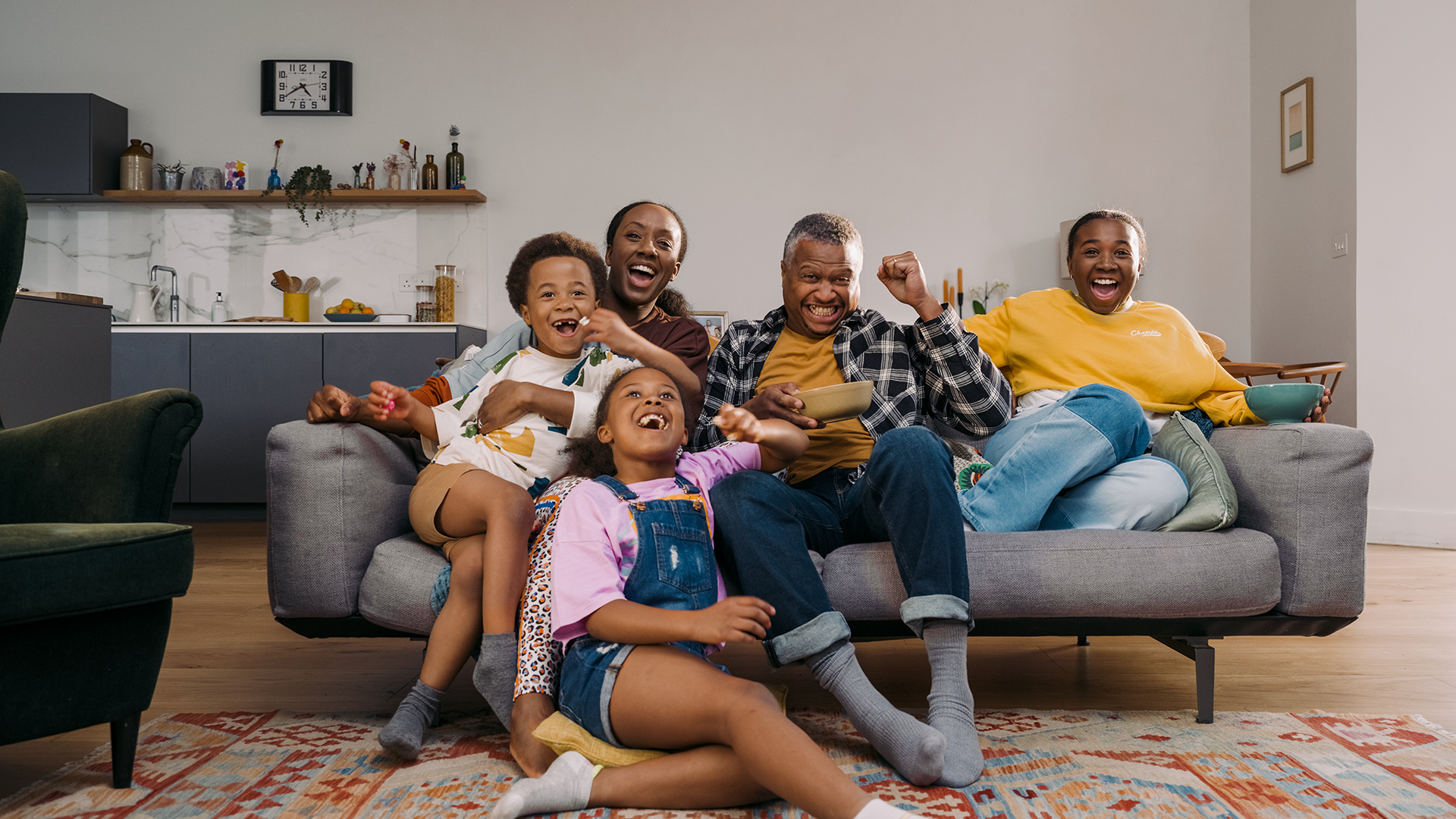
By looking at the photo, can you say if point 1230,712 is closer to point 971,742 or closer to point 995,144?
point 971,742

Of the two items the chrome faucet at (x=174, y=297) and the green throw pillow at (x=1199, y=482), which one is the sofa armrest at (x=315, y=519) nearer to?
the green throw pillow at (x=1199, y=482)

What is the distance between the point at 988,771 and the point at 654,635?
550 mm

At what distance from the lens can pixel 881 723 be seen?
1292 millimetres

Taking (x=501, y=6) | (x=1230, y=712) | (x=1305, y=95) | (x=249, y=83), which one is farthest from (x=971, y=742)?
(x=249, y=83)

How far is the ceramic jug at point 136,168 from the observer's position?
449 centimetres

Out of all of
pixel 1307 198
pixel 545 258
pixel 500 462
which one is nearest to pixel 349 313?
pixel 545 258

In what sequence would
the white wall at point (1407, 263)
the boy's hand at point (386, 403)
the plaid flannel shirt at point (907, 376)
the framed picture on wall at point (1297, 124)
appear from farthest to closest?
the framed picture on wall at point (1297, 124) → the white wall at point (1407, 263) → the plaid flannel shirt at point (907, 376) → the boy's hand at point (386, 403)

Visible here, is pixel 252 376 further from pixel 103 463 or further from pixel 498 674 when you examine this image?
pixel 498 674

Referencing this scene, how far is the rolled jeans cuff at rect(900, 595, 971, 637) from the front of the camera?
1355mm

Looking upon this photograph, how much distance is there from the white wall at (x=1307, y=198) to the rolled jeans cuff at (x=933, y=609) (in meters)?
3.31

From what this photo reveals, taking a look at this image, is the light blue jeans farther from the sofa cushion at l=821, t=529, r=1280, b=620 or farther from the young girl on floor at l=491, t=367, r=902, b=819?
the young girl on floor at l=491, t=367, r=902, b=819

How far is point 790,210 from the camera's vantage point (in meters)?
4.66

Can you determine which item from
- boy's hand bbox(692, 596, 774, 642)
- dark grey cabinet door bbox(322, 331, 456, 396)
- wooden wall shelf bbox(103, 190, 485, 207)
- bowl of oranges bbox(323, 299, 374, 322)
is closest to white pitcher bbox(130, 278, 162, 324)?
wooden wall shelf bbox(103, 190, 485, 207)

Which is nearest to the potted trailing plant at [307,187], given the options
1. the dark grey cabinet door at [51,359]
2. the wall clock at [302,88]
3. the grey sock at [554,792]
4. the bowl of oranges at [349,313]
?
the wall clock at [302,88]
